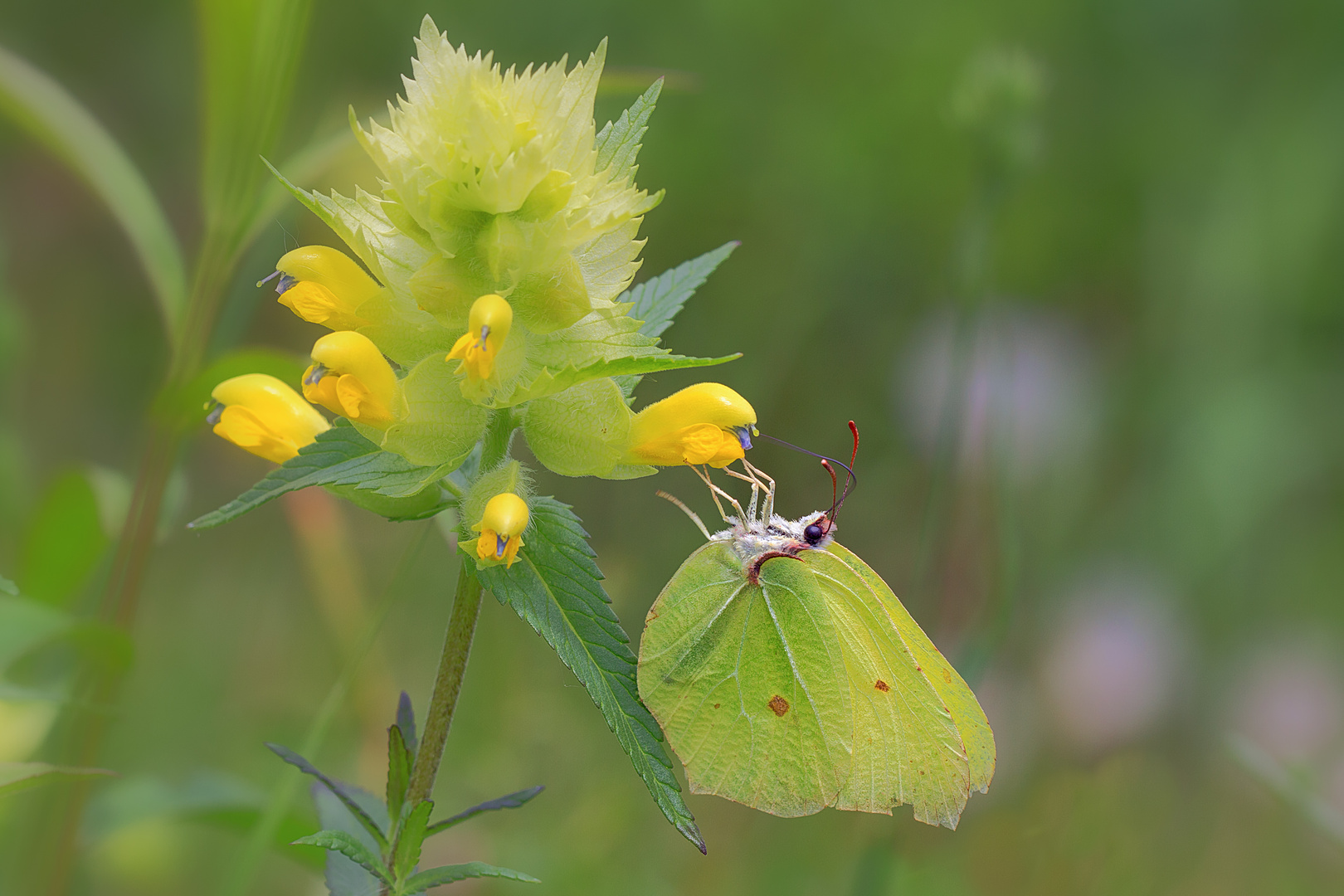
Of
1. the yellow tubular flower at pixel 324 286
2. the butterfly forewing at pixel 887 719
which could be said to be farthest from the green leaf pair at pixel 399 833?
the butterfly forewing at pixel 887 719

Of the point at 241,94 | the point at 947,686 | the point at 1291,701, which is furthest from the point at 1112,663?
the point at 241,94

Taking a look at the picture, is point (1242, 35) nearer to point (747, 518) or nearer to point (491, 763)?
point (747, 518)

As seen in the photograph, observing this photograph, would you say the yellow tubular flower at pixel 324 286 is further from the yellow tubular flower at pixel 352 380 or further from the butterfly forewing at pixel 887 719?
the butterfly forewing at pixel 887 719

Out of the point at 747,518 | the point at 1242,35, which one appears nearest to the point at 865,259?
the point at 1242,35

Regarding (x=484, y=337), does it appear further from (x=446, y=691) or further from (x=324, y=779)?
(x=324, y=779)

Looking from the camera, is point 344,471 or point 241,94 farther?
point 241,94

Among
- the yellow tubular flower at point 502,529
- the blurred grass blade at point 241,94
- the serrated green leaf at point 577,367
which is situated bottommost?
the yellow tubular flower at point 502,529

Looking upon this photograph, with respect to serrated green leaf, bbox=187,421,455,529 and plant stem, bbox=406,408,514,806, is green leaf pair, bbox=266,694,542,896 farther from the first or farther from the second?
serrated green leaf, bbox=187,421,455,529
